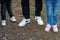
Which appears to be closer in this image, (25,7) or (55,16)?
(55,16)

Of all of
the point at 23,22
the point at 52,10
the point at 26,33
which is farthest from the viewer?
the point at 23,22

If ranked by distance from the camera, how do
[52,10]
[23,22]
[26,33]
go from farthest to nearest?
1. [23,22]
2. [26,33]
3. [52,10]

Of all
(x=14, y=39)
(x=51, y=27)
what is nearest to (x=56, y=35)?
(x=51, y=27)

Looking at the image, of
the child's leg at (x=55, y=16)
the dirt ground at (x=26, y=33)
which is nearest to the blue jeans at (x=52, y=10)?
the child's leg at (x=55, y=16)

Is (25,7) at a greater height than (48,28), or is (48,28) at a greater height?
(25,7)

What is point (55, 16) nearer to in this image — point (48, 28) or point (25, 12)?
point (48, 28)

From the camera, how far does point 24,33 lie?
3311 mm

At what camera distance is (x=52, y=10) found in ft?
10.4

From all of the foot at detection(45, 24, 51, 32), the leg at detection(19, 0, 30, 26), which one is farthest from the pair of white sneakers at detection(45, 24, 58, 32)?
the leg at detection(19, 0, 30, 26)

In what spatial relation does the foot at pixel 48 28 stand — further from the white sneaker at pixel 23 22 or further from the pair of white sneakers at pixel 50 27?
the white sneaker at pixel 23 22

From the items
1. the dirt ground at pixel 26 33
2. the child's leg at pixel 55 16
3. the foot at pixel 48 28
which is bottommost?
the dirt ground at pixel 26 33

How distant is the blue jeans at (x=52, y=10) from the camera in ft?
10.1

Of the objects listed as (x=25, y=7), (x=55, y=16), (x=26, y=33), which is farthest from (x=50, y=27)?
(x=25, y=7)

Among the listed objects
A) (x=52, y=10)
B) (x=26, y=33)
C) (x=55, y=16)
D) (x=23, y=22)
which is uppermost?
(x=52, y=10)
